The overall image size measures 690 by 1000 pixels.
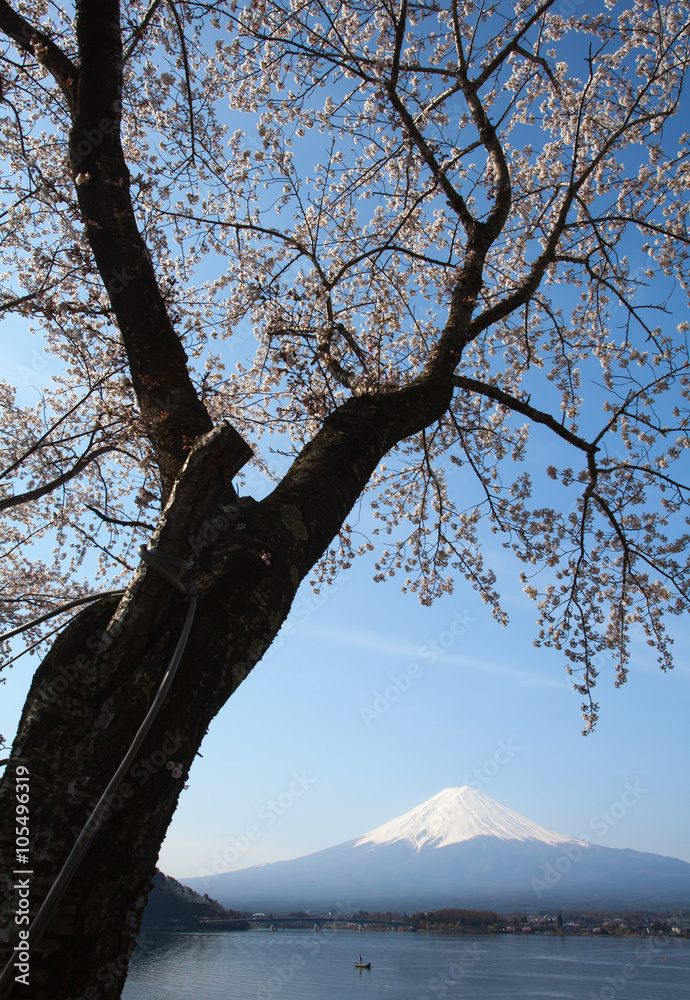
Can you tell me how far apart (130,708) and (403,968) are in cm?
5093

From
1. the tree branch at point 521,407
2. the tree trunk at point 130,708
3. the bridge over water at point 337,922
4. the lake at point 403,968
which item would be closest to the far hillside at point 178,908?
the lake at point 403,968

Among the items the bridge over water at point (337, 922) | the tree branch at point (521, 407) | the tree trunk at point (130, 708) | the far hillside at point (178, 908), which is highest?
the tree branch at point (521, 407)

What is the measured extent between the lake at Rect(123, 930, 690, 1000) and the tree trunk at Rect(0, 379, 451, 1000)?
33.0 meters

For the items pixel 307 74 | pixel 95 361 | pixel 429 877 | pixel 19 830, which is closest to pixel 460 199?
pixel 307 74

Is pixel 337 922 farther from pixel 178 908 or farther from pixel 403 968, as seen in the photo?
pixel 403 968

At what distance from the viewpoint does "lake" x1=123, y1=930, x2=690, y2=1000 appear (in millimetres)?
29203

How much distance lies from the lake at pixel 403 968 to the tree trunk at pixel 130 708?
1299 inches

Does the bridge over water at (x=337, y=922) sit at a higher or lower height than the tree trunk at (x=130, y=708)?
lower

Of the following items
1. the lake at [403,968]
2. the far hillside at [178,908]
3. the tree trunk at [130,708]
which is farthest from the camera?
the far hillside at [178,908]

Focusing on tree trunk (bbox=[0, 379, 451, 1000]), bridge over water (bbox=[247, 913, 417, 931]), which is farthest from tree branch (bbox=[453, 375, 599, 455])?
bridge over water (bbox=[247, 913, 417, 931])

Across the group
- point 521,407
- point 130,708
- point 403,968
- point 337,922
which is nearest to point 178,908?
point 403,968

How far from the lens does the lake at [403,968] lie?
29203mm

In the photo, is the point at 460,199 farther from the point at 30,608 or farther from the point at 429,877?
the point at 429,877

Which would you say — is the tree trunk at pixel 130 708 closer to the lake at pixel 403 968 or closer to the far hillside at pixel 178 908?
the lake at pixel 403 968
